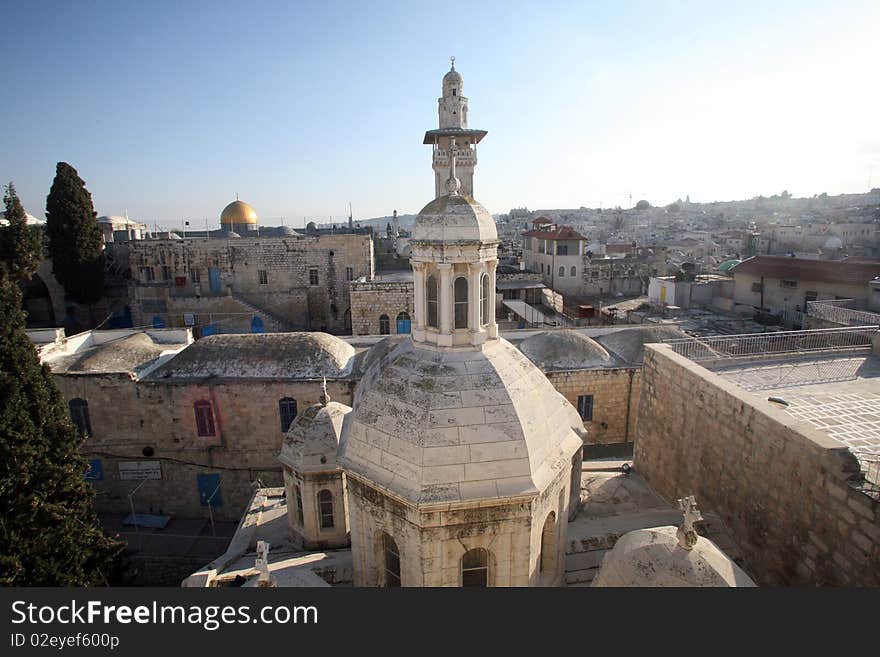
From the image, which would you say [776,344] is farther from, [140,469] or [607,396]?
[140,469]

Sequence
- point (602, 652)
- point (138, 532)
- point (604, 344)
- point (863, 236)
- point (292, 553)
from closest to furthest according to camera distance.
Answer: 1. point (602, 652)
2. point (292, 553)
3. point (138, 532)
4. point (604, 344)
5. point (863, 236)

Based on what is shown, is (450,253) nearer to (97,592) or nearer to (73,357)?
(97,592)

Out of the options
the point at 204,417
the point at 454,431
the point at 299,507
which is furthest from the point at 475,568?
the point at 204,417

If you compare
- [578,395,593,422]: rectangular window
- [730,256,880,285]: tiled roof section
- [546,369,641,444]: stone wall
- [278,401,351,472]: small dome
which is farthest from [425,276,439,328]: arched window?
[730,256,880,285]: tiled roof section

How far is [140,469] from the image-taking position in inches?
725

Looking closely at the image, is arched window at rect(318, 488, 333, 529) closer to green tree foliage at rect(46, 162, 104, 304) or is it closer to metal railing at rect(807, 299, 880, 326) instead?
metal railing at rect(807, 299, 880, 326)

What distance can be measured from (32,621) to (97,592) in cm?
78

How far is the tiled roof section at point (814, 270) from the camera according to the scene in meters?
28.2

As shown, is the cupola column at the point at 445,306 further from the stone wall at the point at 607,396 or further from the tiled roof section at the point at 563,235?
the tiled roof section at the point at 563,235

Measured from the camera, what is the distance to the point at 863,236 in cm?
6688

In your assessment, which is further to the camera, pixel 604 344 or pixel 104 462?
pixel 604 344

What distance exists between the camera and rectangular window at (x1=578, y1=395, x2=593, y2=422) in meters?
18.9

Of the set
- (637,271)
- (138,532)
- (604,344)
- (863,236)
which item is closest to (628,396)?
(604,344)

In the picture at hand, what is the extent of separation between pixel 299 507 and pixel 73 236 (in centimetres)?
3053
